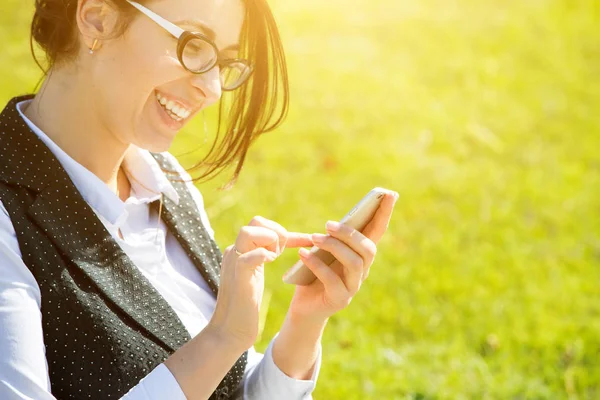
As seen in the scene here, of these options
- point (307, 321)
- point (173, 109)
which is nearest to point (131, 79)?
point (173, 109)

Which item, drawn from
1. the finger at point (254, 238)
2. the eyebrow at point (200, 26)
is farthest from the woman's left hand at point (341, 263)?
the eyebrow at point (200, 26)

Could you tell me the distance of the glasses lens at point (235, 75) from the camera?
2.05 metres

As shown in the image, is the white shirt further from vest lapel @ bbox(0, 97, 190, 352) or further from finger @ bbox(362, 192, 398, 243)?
finger @ bbox(362, 192, 398, 243)

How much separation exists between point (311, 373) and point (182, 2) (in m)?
1.02

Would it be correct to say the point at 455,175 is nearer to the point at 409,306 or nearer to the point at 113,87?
the point at 409,306

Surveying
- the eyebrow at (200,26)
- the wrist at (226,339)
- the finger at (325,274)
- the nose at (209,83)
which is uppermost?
the eyebrow at (200,26)

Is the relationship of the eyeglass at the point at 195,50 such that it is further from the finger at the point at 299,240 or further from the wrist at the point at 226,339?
the wrist at the point at 226,339

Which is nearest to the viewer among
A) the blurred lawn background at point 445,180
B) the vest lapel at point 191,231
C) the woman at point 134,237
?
the woman at point 134,237

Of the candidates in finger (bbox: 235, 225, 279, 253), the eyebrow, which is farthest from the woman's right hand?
the eyebrow

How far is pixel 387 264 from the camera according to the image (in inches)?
181

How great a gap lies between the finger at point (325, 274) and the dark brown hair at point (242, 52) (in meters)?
0.46

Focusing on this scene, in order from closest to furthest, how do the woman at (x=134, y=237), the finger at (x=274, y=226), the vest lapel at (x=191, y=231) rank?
the woman at (x=134, y=237) → the finger at (x=274, y=226) → the vest lapel at (x=191, y=231)

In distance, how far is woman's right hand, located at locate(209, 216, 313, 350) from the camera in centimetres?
167

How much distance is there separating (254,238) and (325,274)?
27cm
